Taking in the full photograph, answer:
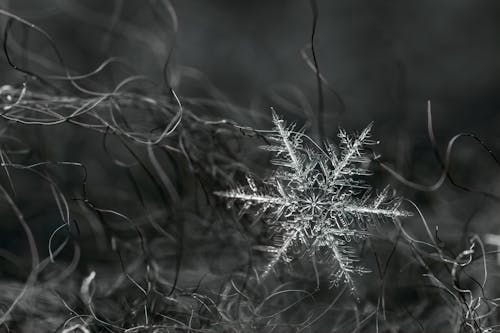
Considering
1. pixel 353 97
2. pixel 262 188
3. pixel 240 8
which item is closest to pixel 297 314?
pixel 262 188

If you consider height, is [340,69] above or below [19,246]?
above

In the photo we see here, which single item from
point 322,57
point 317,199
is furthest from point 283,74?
point 317,199

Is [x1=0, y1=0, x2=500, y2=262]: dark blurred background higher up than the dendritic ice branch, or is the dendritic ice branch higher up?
[x1=0, y1=0, x2=500, y2=262]: dark blurred background

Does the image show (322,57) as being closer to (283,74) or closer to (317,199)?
(283,74)

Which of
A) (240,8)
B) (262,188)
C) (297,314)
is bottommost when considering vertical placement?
(297,314)

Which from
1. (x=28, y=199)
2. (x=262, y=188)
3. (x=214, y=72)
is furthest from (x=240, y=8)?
(x=28, y=199)

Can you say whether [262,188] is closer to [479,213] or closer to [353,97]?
[353,97]

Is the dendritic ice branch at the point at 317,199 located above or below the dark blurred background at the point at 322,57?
below
